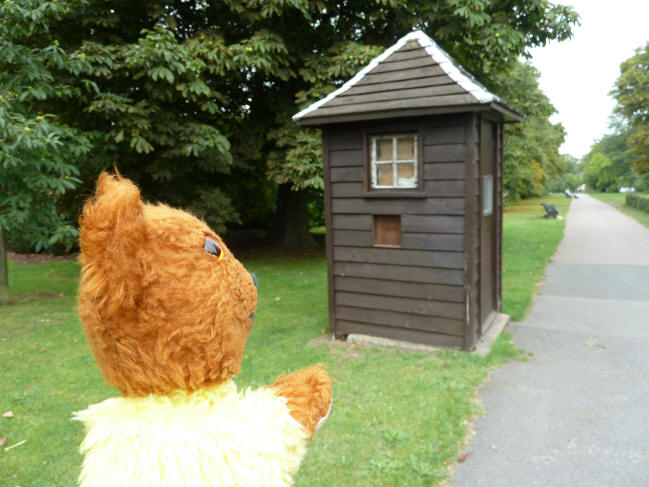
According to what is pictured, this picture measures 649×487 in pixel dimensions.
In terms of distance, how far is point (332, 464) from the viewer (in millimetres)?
3459

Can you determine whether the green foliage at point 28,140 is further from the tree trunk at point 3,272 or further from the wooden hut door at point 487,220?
the wooden hut door at point 487,220

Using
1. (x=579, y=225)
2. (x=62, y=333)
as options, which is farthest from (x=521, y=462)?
(x=579, y=225)

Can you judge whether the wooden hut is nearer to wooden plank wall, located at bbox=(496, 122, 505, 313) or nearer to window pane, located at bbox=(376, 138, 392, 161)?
window pane, located at bbox=(376, 138, 392, 161)

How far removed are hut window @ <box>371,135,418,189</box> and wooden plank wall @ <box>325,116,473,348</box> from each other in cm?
17

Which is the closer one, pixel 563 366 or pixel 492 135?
pixel 563 366

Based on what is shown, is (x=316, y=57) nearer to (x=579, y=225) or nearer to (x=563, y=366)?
(x=563, y=366)

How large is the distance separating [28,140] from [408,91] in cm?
466

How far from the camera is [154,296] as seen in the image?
1461 mm

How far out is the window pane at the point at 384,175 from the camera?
5.72m

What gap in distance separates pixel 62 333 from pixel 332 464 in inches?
206

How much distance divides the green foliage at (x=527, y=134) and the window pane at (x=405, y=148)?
4605 millimetres

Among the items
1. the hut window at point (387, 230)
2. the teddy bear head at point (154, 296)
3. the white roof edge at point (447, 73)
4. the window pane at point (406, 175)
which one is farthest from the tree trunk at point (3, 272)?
the teddy bear head at point (154, 296)

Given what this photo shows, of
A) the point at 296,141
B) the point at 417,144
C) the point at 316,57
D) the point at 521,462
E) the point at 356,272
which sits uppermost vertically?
the point at 316,57

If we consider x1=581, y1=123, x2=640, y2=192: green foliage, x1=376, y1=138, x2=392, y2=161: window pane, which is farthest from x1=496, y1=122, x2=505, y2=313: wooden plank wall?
x1=581, y1=123, x2=640, y2=192: green foliage
